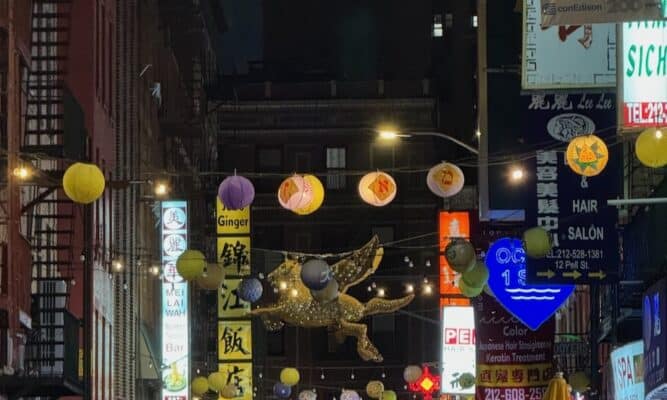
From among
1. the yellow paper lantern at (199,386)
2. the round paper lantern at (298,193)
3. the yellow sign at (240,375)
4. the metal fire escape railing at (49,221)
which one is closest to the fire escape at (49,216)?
the metal fire escape railing at (49,221)

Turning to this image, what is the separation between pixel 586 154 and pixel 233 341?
30.5 metres

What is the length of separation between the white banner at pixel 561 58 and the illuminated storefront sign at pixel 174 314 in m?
25.3

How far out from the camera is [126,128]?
46.3 meters

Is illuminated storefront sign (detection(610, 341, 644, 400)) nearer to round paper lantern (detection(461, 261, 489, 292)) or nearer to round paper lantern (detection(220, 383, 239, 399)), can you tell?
round paper lantern (detection(461, 261, 489, 292))

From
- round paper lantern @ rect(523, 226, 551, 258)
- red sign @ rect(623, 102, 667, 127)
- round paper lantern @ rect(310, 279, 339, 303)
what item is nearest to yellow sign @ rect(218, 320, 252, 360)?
round paper lantern @ rect(310, 279, 339, 303)

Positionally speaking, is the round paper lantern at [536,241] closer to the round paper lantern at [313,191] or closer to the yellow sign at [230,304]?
the round paper lantern at [313,191]

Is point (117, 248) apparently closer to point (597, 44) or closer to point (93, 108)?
point (93, 108)

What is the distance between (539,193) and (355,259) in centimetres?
2540

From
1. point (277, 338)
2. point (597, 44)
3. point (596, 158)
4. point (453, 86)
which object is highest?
point (453, 86)

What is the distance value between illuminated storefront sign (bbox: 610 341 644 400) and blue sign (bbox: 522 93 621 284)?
142 cm

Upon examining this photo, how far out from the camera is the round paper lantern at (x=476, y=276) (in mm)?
28016

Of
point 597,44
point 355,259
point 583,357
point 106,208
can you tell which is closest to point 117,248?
point 106,208

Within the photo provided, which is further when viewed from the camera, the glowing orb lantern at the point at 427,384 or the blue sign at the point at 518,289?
the glowing orb lantern at the point at 427,384

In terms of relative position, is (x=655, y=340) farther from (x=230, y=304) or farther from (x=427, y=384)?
(x=230, y=304)
